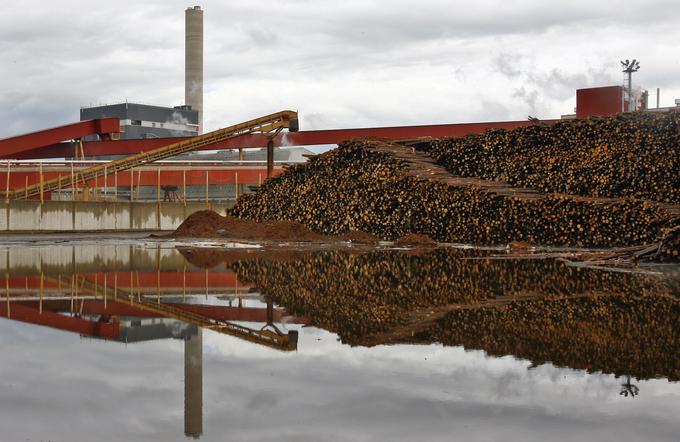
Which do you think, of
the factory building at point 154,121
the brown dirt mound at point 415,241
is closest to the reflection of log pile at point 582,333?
the brown dirt mound at point 415,241

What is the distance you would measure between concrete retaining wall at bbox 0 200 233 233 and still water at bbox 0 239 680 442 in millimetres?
16607

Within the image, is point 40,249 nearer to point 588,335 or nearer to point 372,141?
point 372,141

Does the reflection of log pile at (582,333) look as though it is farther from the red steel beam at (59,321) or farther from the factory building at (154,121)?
the factory building at (154,121)

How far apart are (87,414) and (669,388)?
2.95m

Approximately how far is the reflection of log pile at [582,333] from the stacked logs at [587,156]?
997 centimetres

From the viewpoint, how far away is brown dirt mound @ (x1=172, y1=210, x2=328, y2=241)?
20.1 m

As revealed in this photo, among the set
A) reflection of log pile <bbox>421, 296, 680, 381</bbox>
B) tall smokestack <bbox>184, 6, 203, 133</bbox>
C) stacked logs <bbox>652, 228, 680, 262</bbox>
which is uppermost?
tall smokestack <bbox>184, 6, 203, 133</bbox>

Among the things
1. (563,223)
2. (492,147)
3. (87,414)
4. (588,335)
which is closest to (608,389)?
(588,335)

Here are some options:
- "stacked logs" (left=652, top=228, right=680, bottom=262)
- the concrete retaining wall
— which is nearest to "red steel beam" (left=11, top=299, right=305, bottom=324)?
"stacked logs" (left=652, top=228, right=680, bottom=262)

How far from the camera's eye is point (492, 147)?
64.2ft

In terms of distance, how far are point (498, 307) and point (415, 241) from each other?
35.8 feet

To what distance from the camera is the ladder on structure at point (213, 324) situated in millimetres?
5535

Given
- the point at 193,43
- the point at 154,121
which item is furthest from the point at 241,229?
the point at 154,121

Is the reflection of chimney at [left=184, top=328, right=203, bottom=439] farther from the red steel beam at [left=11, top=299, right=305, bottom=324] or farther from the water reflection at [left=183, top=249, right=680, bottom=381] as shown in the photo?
the water reflection at [left=183, top=249, right=680, bottom=381]
